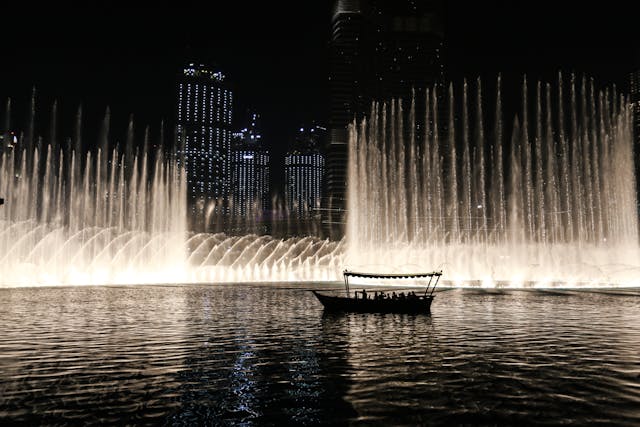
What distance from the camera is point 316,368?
1733 centimetres

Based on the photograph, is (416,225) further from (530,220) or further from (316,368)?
(316,368)

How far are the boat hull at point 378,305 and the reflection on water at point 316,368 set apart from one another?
1231 mm

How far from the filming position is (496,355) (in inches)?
771

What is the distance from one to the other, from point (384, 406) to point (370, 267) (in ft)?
176

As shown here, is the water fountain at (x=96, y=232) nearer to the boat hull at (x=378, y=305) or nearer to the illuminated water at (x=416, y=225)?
the illuminated water at (x=416, y=225)

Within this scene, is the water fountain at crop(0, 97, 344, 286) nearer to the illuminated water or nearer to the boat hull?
the illuminated water

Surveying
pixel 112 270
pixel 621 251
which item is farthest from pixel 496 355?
pixel 112 270

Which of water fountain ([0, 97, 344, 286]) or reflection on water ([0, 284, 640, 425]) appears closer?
reflection on water ([0, 284, 640, 425])

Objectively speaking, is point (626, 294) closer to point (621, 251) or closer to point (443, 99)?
point (621, 251)

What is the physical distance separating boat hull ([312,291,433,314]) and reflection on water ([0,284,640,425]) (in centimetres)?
123

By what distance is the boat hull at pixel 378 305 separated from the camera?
34219 mm

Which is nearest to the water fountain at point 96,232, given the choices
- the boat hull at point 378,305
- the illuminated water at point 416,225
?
the illuminated water at point 416,225

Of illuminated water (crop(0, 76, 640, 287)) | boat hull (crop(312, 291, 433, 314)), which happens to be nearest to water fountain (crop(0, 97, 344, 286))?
illuminated water (crop(0, 76, 640, 287))

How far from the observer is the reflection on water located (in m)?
12.5
